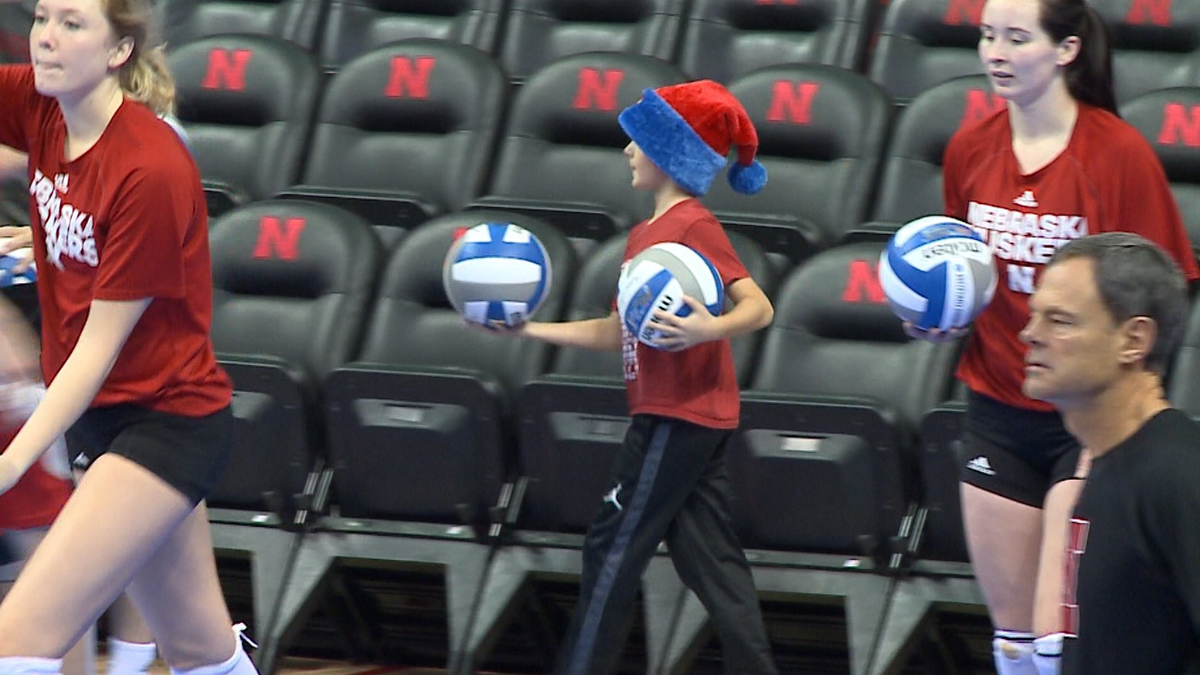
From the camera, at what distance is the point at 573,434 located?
4801 mm

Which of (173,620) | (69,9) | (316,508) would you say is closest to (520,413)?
(316,508)

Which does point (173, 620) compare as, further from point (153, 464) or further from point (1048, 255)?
point (1048, 255)

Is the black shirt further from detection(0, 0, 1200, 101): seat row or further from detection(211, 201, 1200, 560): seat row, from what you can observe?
detection(0, 0, 1200, 101): seat row

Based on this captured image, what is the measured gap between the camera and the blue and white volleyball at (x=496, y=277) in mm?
4195

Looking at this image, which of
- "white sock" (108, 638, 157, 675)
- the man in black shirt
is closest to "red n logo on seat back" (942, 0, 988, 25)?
"white sock" (108, 638, 157, 675)

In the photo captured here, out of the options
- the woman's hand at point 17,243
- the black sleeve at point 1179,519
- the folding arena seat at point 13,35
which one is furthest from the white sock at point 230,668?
the folding arena seat at point 13,35

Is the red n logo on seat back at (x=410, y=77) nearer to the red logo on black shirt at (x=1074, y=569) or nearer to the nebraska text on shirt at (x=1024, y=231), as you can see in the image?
the nebraska text on shirt at (x=1024, y=231)

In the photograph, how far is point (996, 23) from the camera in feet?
12.5

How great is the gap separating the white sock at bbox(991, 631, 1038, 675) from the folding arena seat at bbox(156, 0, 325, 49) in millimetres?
3959

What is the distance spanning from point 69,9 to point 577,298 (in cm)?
201

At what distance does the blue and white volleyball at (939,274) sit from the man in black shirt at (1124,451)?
1.21m

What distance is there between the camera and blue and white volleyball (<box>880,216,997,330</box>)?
373 cm

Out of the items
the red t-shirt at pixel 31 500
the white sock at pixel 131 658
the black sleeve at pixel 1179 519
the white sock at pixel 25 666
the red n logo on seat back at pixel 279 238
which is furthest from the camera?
the red n logo on seat back at pixel 279 238

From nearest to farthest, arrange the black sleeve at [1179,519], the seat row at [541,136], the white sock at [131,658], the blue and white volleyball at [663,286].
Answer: the black sleeve at [1179,519], the blue and white volleyball at [663,286], the white sock at [131,658], the seat row at [541,136]
